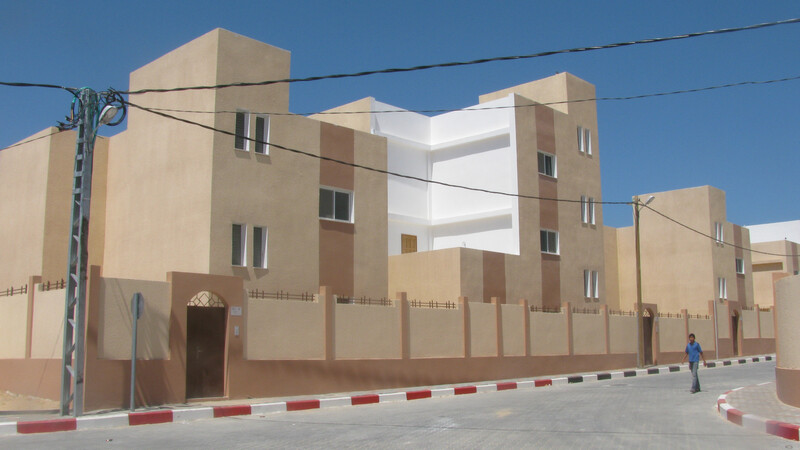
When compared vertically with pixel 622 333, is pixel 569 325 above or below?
above

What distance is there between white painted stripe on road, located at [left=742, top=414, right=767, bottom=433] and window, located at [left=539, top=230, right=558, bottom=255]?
62.3 ft

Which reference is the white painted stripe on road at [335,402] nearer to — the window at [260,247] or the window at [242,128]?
the window at [260,247]

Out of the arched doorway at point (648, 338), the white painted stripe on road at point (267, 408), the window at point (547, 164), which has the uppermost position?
the window at point (547, 164)

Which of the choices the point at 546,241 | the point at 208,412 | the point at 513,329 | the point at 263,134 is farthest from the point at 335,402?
the point at 546,241

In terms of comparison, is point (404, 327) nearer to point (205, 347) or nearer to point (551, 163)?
point (205, 347)

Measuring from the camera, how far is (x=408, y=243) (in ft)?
104

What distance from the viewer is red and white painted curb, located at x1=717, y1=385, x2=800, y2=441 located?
36.0 feet

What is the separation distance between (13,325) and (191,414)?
20.4ft

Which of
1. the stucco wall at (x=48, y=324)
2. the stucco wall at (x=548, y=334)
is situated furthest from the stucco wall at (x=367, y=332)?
the stucco wall at (x=548, y=334)

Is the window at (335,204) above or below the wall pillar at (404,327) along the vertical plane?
above

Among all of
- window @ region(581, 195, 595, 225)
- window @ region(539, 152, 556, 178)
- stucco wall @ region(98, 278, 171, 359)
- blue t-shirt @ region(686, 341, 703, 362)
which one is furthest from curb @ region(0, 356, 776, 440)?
window @ region(581, 195, 595, 225)

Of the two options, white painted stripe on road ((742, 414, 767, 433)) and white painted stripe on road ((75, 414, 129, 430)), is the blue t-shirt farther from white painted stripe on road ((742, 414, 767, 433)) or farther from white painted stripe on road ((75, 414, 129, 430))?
white painted stripe on road ((75, 414, 129, 430))

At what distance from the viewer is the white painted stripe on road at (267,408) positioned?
47.6 feet

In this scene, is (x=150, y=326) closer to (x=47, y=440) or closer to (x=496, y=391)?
(x=47, y=440)
